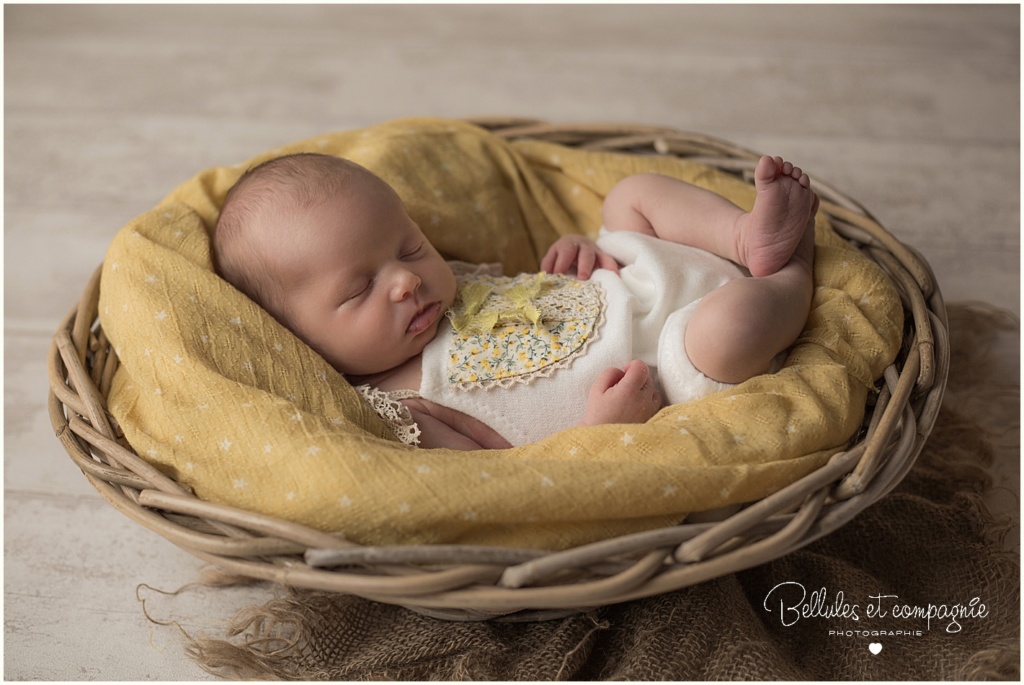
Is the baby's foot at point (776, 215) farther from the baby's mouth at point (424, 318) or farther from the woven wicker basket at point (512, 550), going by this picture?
the baby's mouth at point (424, 318)

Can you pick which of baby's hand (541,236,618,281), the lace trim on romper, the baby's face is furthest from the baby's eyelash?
baby's hand (541,236,618,281)

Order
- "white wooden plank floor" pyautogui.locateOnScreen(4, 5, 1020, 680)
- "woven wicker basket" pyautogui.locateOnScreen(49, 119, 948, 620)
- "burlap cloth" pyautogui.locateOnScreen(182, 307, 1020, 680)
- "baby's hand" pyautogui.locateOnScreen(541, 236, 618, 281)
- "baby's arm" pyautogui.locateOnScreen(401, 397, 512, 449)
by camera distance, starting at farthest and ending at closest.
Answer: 1. "white wooden plank floor" pyautogui.locateOnScreen(4, 5, 1020, 680)
2. "baby's hand" pyautogui.locateOnScreen(541, 236, 618, 281)
3. "baby's arm" pyautogui.locateOnScreen(401, 397, 512, 449)
4. "burlap cloth" pyautogui.locateOnScreen(182, 307, 1020, 680)
5. "woven wicker basket" pyautogui.locateOnScreen(49, 119, 948, 620)

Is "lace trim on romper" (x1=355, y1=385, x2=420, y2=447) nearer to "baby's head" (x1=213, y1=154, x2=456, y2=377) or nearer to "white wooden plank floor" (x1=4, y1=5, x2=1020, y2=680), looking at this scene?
"baby's head" (x1=213, y1=154, x2=456, y2=377)

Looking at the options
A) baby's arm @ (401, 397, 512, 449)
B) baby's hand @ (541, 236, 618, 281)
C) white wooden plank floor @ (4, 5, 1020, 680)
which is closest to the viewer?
baby's arm @ (401, 397, 512, 449)

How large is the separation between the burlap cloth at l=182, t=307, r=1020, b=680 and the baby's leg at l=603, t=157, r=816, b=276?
1.40 ft

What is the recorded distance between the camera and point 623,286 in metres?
1.40

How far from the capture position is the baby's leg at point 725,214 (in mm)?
1276

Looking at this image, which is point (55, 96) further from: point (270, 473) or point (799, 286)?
point (799, 286)

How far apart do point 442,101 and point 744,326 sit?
1447 millimetres

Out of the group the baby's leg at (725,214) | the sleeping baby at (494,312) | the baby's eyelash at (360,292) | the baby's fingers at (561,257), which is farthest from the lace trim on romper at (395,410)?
the baby's leg at (725,214)

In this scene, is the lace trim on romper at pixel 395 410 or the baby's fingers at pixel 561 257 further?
the baby's fingers at pixel 561 257

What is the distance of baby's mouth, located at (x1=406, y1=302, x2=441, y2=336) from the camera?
4.43 feet

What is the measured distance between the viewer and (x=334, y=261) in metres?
1.29

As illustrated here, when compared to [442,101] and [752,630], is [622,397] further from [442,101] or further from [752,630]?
[442,101]
